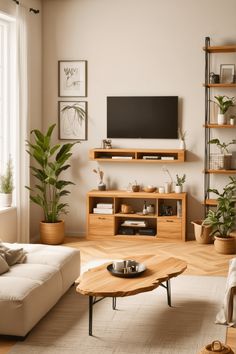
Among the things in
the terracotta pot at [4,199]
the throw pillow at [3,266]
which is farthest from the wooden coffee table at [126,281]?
the terracotta pot at [4,199]

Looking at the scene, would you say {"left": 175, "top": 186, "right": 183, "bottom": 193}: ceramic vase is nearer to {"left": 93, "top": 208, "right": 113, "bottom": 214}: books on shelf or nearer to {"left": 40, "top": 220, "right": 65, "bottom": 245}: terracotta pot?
{"left": 93, "top": 208, "right": 113, "bottom": 214}: books on shelf

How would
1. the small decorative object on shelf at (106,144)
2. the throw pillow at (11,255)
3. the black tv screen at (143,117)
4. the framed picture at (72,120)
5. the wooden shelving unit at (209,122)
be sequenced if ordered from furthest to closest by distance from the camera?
the framed picture at (72,120)
the small decorative object on shelf at (106,144)
the black tv screen at (143,117)
the wooden shelving unit at (209,122)
the throw pillow at (11,255)

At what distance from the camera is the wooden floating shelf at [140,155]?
23.9 ft

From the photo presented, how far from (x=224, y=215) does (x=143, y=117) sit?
1621 millimetres

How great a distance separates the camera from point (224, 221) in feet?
22.1

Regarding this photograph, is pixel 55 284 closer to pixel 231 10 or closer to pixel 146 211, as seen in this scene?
pixel 146 211

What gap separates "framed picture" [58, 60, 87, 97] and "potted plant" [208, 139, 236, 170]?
1.80 m

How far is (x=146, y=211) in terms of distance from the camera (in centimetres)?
743

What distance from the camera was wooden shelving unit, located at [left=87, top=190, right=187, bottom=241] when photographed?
729cm

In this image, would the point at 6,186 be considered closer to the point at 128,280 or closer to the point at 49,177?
the point at 49,177

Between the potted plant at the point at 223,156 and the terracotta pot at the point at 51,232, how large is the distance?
2029 mm

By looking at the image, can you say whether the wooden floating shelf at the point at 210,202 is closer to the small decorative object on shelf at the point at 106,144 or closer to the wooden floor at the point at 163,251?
the wooden floor at the point at 163,251

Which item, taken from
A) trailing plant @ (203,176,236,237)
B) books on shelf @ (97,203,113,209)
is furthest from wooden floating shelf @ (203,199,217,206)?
books on shelf @ (97,203,113,209)

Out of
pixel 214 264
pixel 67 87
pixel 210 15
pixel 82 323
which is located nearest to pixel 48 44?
pixel 67 87
